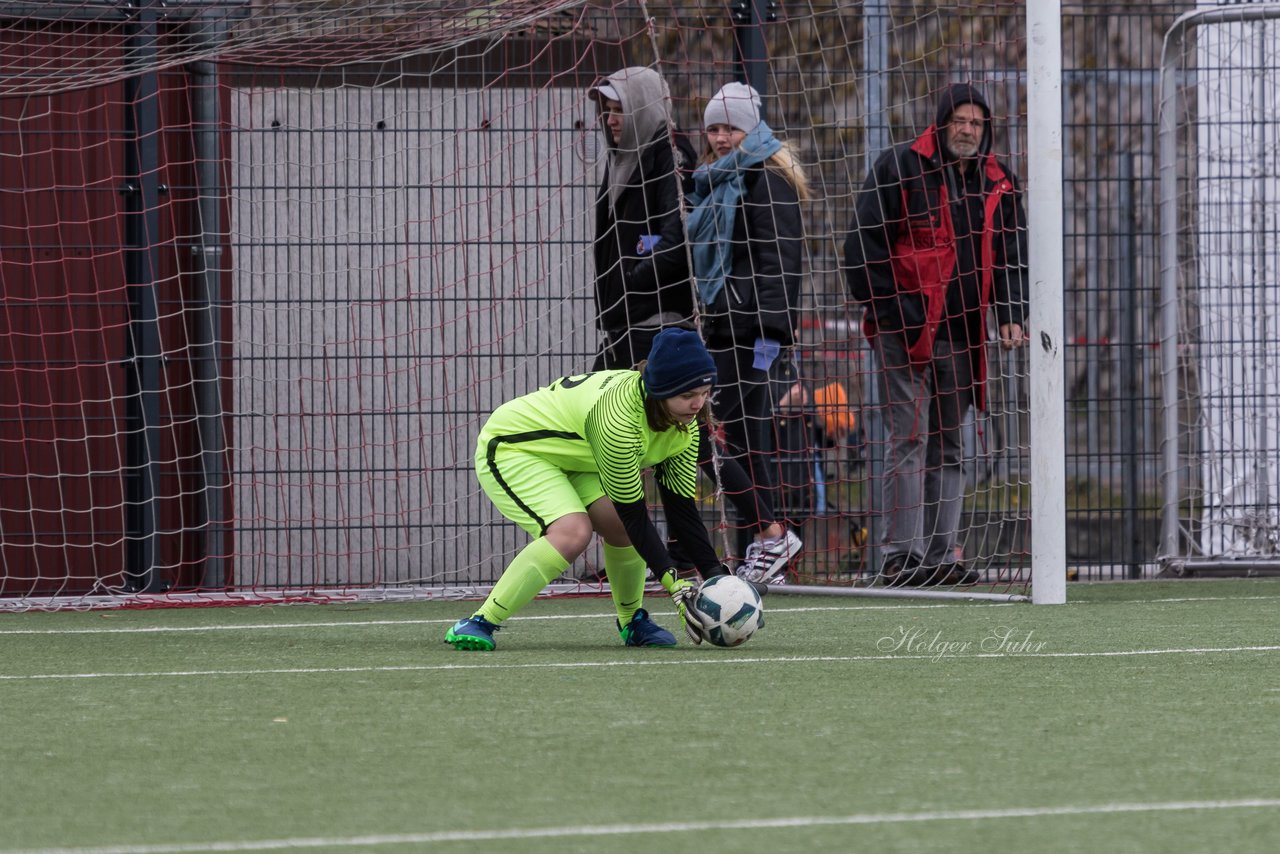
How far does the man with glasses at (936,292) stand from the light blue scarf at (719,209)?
555 millimetres

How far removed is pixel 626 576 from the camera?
666cm

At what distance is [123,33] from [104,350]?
1.54 m

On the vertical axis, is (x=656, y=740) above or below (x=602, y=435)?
below

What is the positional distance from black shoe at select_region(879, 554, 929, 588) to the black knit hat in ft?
10.7

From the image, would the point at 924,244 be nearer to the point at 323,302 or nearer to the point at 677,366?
the point at 323,302

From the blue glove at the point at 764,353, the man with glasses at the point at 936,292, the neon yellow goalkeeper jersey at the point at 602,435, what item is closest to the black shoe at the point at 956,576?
the man with glasses at the point at 936,292

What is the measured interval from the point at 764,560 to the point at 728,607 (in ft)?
9.05

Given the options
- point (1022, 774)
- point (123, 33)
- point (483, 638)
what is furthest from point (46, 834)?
point (123, 33)

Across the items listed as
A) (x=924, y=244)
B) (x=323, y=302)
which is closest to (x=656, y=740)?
(x=924, y=244)

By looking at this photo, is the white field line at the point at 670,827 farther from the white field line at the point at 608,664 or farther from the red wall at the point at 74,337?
the red wall at the point at 74,337

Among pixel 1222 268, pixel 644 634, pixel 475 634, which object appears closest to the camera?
pixel 475 634

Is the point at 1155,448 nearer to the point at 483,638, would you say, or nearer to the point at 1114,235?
the point at 1114,235

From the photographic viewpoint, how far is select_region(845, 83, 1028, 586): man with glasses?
9.05 metres

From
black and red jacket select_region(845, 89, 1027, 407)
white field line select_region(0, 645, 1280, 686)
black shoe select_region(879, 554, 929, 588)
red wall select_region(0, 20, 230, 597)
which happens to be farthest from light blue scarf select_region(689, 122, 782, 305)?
white field line select_region(0, 645, 1280, 686)
